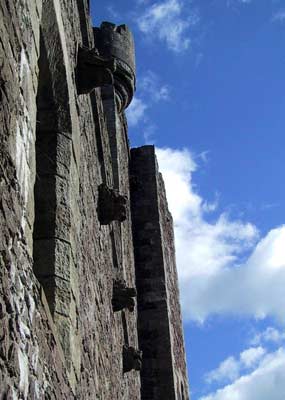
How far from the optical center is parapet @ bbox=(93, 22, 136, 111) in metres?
9.91

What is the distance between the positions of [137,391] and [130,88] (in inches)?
156

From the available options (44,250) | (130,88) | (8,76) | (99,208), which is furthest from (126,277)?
(8,76)

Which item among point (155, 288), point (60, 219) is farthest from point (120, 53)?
point (60, 219)

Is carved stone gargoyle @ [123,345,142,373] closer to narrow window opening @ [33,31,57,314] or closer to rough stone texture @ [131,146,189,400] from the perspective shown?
rough stone texture @ [131,146,189,400]

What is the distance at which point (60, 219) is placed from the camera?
4129 millimetres

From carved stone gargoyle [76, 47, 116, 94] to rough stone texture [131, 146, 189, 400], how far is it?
18.8 ft

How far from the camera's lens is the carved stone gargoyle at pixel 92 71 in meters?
5.16

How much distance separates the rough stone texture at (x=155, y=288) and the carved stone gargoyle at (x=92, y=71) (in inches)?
226

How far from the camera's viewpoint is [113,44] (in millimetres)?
10195

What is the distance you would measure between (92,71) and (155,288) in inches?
238

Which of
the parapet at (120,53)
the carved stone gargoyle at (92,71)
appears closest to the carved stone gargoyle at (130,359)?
the carved stone gargoyle at (92,71)

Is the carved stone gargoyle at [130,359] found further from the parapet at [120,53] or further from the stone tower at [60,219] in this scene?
the parapet at [120,53]

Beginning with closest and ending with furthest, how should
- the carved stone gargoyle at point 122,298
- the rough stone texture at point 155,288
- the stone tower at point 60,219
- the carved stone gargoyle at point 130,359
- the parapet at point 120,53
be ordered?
the stone tower at point 60,219
the carved stone gargoyle at point 122,298
the carved stone gargoyle at point 130,359
the parapet at point 120,53
the rough stone texture at point 155,288

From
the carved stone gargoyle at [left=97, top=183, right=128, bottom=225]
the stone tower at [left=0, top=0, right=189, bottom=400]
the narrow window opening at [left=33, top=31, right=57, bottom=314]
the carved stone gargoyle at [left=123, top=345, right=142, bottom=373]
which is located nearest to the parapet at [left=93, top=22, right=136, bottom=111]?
the stone tower at [left=0, top=0, right=189, bottom=400]
